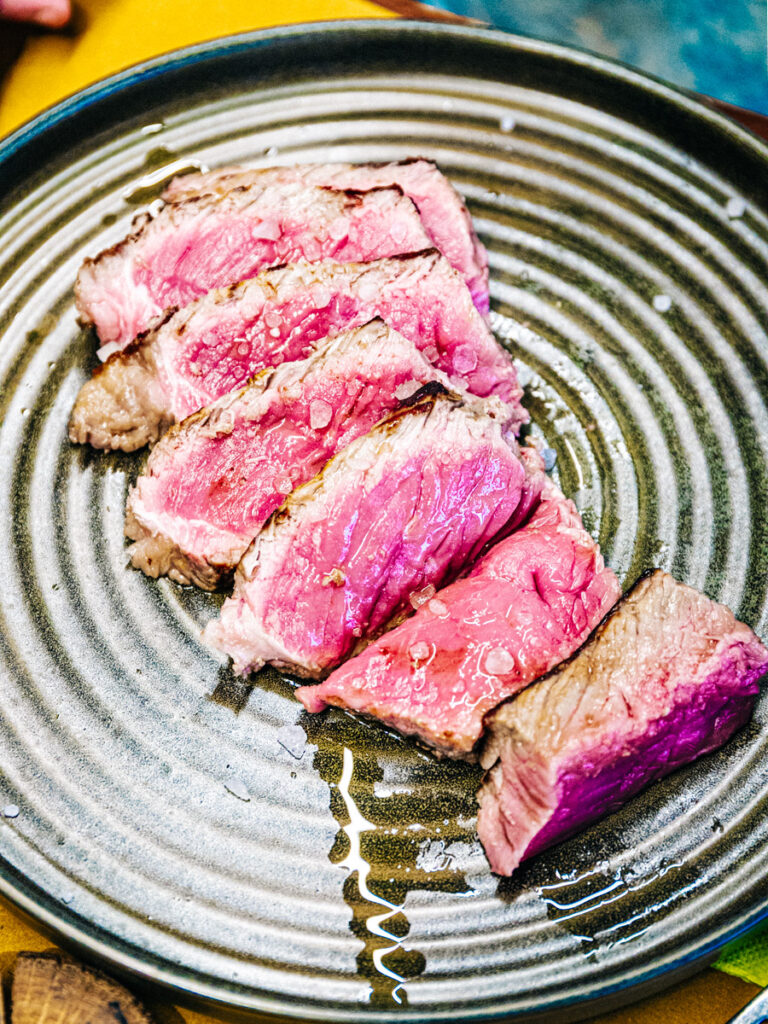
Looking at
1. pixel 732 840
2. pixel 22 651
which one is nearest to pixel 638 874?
pixel 732 840

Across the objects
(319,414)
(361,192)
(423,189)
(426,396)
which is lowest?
(319,414)

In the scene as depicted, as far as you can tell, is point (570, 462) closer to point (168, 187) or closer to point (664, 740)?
point (664, 740)

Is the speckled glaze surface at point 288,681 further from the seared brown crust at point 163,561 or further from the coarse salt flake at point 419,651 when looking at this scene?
the coarse salt flake at point 419,651

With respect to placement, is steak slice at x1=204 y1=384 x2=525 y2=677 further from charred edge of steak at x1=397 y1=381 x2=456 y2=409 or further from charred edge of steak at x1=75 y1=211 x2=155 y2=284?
charred edge of steak at x1=75 y1=211 x2=155 y2=284

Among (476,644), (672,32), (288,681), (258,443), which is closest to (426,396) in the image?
(258,443)

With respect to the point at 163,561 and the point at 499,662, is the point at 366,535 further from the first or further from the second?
the point at 163,561

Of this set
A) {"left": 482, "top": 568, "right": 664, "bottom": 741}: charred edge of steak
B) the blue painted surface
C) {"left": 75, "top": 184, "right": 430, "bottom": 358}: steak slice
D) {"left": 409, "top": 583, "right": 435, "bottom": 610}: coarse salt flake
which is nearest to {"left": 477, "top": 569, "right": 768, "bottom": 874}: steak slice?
{"left": 482, "top": 568, "right": 664, "bottom": 741}: charred edge of steak

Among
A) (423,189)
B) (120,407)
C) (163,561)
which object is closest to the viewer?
(163,561)
